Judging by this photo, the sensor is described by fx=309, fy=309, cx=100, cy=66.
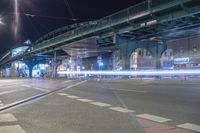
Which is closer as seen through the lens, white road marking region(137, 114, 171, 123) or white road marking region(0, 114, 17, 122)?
white road marking region(137, 114, 171, 123)

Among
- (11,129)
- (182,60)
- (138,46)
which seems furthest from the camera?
(182,60)

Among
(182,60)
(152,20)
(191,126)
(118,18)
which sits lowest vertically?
(191,126)

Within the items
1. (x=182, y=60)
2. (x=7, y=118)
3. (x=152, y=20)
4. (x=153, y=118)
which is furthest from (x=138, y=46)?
(x=7, y=118)

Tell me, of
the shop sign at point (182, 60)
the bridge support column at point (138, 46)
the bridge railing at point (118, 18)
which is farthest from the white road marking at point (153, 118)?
the shop sign at point (182, 60)

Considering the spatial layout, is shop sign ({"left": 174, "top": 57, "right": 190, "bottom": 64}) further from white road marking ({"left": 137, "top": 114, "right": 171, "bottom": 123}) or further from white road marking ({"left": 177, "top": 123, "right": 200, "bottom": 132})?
white road marking ({"left": 177, "top": 123, "right": 200, "bottom": 132})

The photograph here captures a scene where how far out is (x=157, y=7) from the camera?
33344mm

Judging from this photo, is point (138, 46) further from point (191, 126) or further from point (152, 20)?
point (191, 126)

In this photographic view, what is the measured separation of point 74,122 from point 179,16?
27.8m

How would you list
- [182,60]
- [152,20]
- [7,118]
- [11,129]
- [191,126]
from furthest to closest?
[182,60] < [152,20] < [7,118] < [191,126] < [11,129]

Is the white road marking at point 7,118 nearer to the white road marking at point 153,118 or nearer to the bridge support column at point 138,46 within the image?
the white road marking at point 153,118

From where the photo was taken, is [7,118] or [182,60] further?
[182,60]

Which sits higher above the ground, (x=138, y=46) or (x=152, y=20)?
(x=152, y=20)

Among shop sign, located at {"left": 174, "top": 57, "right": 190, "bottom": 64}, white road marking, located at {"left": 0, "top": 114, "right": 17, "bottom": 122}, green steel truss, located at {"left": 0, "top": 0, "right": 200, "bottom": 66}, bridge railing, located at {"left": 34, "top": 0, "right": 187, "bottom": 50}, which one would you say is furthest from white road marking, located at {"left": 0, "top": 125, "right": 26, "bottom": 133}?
shop sign, located at {"left": 174, "top": 57, "right": 190, "bottom": 64}

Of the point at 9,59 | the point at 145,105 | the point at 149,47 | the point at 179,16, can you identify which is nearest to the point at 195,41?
the point at 149,47
